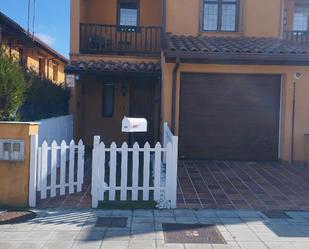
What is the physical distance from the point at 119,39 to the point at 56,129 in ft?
18.7

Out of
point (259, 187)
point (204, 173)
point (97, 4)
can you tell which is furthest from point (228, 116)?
point (97, 4)

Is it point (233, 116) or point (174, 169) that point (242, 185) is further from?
point (233, 116)

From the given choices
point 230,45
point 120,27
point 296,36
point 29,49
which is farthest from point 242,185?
point 29,49

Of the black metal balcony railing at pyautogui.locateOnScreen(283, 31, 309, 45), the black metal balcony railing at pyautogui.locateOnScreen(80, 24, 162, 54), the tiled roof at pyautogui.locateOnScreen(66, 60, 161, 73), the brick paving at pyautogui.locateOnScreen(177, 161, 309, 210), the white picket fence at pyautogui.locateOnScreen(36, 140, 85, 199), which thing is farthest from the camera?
the black metal balcony railing at pyautogui.locateOnScreen(283, 31, 309, 45)

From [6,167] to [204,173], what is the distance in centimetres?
486

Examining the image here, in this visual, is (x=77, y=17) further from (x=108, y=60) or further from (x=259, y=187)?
(x=259, y=187)

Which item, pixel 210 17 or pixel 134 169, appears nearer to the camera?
pixel 134 169

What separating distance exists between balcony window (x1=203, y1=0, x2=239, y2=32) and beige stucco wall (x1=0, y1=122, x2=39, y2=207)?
28.5ft

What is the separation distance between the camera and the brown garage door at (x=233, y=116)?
437 inches

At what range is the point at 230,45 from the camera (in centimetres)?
1112

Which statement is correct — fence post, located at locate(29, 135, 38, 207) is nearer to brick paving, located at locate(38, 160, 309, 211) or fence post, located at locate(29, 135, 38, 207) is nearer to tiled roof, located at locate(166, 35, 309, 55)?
brick paving, located at locate(38, 160, 309, 211)

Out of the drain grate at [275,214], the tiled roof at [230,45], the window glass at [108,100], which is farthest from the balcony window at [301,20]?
the drain grate at [275,214]

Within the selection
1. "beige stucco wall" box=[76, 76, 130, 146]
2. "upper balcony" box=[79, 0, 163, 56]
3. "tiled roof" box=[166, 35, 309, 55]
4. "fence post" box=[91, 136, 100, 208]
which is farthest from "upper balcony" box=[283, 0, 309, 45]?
"fence post" box=[91, 136, 100, 208]

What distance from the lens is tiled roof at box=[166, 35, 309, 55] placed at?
1023 cm
